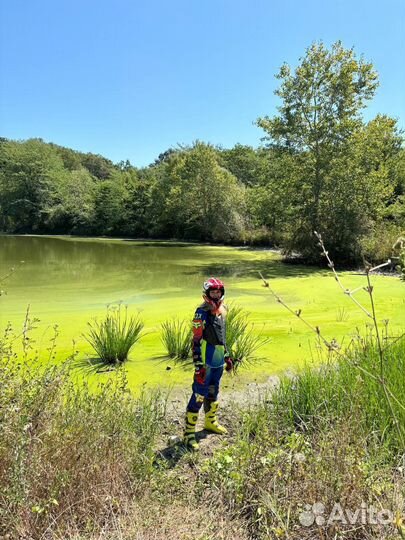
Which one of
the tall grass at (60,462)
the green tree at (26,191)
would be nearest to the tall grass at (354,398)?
the tall grass at (60,462)

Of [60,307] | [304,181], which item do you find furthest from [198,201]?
[60,307]

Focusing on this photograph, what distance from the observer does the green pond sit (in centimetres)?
430

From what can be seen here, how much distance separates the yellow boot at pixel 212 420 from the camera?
2.79m

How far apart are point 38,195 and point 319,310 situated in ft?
135

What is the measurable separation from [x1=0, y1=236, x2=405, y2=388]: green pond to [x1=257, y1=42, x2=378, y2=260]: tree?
210 centimetres

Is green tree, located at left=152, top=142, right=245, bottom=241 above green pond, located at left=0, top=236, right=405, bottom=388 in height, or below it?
above

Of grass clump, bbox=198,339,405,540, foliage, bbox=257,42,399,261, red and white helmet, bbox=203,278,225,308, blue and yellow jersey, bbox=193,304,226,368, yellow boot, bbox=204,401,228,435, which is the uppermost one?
foliage, bbox=257,42,399,261

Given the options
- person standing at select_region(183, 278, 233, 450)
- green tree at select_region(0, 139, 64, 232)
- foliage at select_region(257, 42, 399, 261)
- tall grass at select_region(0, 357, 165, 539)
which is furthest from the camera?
green tree at select_region(0, 139, 64, 232)

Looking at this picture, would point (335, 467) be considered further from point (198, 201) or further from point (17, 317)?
point (198, 201)

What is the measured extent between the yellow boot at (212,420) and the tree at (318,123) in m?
11.2

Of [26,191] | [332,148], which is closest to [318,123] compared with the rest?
[332,148]

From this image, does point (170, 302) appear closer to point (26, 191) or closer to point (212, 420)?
point (212, 420)

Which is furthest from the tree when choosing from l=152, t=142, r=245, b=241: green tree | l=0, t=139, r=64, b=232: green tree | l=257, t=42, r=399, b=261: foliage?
l=0, t=139, r=64, b=232: green tree

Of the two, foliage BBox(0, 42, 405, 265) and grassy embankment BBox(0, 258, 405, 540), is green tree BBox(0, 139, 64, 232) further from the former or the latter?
grassy embankment BBox(0, 258, 405, 540)
